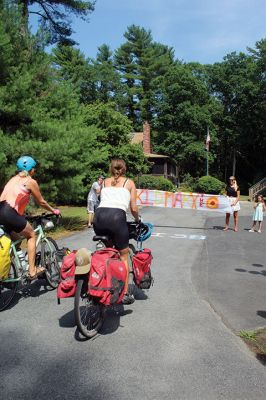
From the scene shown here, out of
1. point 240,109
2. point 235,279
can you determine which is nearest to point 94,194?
point 235,279

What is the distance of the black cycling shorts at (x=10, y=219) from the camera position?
202 inches

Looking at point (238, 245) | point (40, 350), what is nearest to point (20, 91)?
point (238, 245)

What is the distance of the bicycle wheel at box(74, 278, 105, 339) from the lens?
4.09m

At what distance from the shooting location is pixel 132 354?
3953 mm

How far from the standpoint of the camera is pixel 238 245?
10.8m

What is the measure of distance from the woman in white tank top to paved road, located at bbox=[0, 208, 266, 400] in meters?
0.92

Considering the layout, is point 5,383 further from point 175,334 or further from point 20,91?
point 20,91

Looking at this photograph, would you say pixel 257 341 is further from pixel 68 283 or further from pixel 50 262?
pixel 50 262

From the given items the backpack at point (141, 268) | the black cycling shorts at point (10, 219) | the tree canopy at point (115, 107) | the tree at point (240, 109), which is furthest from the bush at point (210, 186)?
the black cycling shorts at point (10, 219)

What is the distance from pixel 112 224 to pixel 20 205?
1.43 meters

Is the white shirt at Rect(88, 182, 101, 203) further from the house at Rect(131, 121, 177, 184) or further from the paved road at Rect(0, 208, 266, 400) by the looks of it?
the house at Rect(131, 121, 177, 184)

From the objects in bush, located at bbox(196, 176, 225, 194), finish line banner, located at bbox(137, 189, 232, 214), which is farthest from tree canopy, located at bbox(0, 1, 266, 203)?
bush, located at bbox(196, 176, 225, 194)

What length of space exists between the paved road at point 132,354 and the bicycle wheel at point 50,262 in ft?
0.82

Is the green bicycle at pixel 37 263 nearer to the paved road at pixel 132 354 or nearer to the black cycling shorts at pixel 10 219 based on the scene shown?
the black cycling shorts at pixel 10 219
